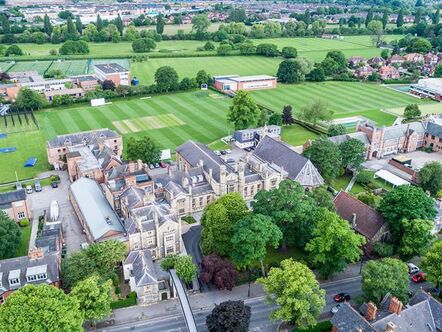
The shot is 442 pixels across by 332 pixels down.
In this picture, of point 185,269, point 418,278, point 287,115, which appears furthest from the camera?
point 287,115

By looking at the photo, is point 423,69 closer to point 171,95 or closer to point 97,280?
point 171,95

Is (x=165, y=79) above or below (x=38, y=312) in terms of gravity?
below

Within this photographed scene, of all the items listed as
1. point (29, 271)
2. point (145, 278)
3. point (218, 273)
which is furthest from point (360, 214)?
point (29, 271)

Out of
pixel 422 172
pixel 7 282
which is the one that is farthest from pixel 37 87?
pixel 422 172

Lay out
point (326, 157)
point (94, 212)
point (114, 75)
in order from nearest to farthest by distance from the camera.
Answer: point (94, 212) → point (326, 157) → point (114, 75)

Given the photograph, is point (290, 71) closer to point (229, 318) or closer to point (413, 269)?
point (413, 269)

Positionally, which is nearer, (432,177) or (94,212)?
(94,212)

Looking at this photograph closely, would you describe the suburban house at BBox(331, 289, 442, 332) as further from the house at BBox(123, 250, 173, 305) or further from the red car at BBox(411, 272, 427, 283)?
the house at BBox(123, 250, 173, 305)

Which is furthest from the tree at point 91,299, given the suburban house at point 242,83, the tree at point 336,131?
the suburban house at point 242,83
